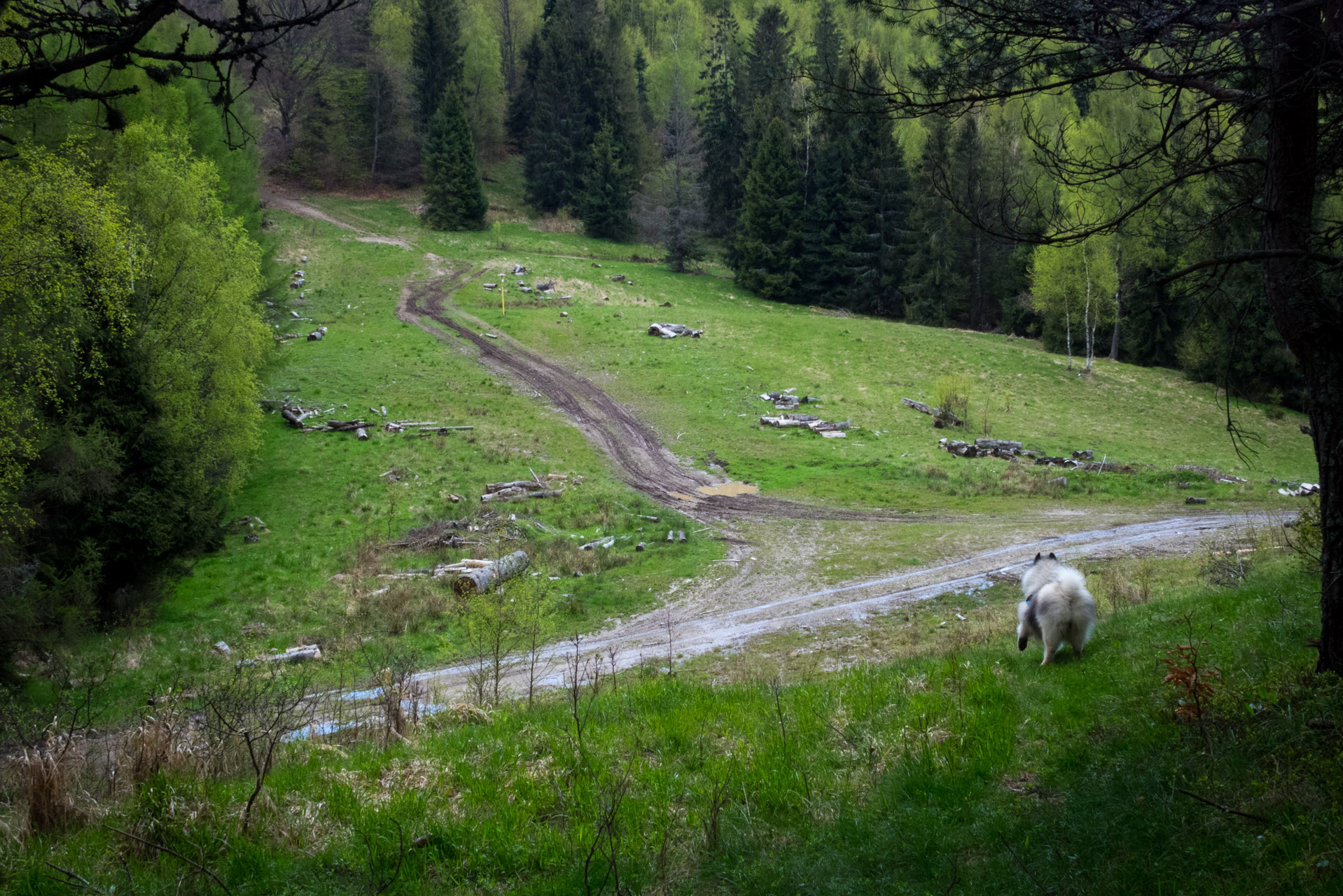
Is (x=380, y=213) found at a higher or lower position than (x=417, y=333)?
higher

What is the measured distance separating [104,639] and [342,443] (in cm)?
1357

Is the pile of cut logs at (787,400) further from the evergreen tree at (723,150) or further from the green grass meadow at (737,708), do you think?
the evergreen tree at (723,150)

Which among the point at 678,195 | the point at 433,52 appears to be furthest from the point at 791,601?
the point at 433,52

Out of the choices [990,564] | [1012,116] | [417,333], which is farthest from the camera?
[1012,116]

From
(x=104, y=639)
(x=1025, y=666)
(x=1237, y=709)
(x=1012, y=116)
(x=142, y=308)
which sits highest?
(x=1012, y=116)

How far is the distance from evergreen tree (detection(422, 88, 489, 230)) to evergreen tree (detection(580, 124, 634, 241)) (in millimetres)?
9638

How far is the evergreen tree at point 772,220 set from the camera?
5791cm

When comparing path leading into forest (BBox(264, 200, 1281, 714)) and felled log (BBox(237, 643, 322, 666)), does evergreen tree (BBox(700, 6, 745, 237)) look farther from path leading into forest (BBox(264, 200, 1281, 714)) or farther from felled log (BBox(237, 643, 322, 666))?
felled log (BBox(237, 643, 322, 666))

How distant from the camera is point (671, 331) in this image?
44125mm

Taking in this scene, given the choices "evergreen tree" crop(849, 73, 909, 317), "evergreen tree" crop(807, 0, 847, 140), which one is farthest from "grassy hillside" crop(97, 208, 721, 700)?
"evergreen tree" crop(849, 73, 909, 317)

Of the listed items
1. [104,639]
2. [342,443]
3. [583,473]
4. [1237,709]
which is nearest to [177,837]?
[1237,709]

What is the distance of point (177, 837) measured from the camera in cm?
477

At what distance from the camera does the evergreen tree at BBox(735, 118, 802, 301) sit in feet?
190

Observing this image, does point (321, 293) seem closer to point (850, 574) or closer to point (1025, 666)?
point (850, 574)
